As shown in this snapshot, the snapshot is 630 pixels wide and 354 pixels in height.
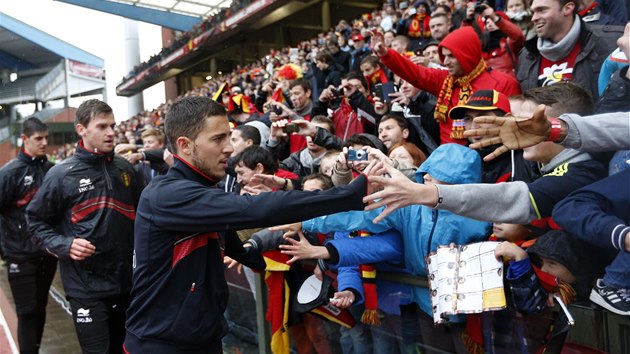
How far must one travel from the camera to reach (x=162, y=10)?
117ft

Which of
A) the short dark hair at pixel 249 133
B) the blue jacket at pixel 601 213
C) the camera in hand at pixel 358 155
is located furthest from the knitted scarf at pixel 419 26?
the blue jacket at pixel 601 213

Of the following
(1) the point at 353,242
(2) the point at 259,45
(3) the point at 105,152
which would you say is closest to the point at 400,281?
(1) the point at 353,242

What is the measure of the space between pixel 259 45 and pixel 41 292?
2817 centimetres

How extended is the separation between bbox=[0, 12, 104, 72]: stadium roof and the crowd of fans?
41815 mm

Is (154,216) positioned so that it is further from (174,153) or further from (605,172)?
(605,172)

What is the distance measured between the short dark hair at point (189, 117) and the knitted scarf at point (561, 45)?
247cm

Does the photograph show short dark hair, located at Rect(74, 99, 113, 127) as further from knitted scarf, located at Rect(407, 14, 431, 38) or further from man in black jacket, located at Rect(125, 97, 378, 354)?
knitted scarf, located at Rect(407, 14, 431, 38)

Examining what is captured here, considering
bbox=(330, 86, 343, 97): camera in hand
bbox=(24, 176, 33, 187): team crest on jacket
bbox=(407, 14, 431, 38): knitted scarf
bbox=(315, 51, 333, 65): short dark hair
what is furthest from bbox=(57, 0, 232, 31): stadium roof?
bbox=(24, 176, 33, 187): team crest on jacket

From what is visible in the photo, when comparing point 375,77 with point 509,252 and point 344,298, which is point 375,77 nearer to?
point 344,298

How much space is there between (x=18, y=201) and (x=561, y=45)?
4.79 meters

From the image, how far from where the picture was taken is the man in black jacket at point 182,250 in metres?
2.37

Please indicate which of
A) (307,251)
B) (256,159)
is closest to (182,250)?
(307,251)

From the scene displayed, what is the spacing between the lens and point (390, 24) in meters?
10.4

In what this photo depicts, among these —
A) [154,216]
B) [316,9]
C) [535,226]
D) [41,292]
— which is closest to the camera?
[535,226]
